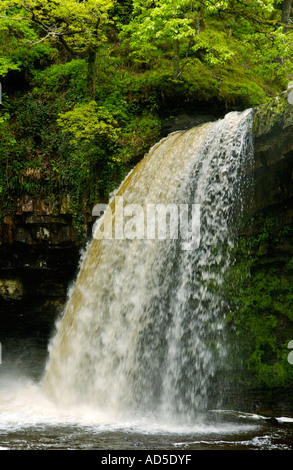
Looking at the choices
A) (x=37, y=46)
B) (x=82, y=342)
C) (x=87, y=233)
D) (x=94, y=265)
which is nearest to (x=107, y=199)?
(x=87, y=233)

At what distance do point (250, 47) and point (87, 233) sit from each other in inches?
263

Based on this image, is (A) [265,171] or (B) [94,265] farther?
(B) [94,265]

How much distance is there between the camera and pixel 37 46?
1142 centimetres

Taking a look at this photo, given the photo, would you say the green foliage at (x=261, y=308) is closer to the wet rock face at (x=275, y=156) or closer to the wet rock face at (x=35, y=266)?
the wet rock face at (x=275, y=156)

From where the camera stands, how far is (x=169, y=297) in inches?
283

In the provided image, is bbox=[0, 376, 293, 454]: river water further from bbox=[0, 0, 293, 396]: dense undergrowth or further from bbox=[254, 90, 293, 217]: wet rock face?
bbox=[0, 0, 293, 396]: dense undergrowth

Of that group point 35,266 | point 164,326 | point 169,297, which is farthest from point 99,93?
point 164,326

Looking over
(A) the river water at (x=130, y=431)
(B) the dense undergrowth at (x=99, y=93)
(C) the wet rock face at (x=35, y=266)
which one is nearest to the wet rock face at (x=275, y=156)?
(A) the river water at (x=130, y=431)

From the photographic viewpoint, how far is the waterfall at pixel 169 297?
689 cm

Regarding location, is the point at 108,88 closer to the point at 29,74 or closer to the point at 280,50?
the point at 29,74

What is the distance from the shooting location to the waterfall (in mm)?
6891

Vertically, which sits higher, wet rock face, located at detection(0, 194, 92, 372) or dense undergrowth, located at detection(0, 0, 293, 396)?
dense undergrowth, located at detection(0, 0, 293, 396)

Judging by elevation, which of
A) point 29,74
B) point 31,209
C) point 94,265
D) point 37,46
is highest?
point 37,46

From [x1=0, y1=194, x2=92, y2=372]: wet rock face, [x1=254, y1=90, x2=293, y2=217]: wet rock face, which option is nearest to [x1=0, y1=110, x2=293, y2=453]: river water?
[x1=254, y1=90, x2=293, y2=217]: wet rock face
